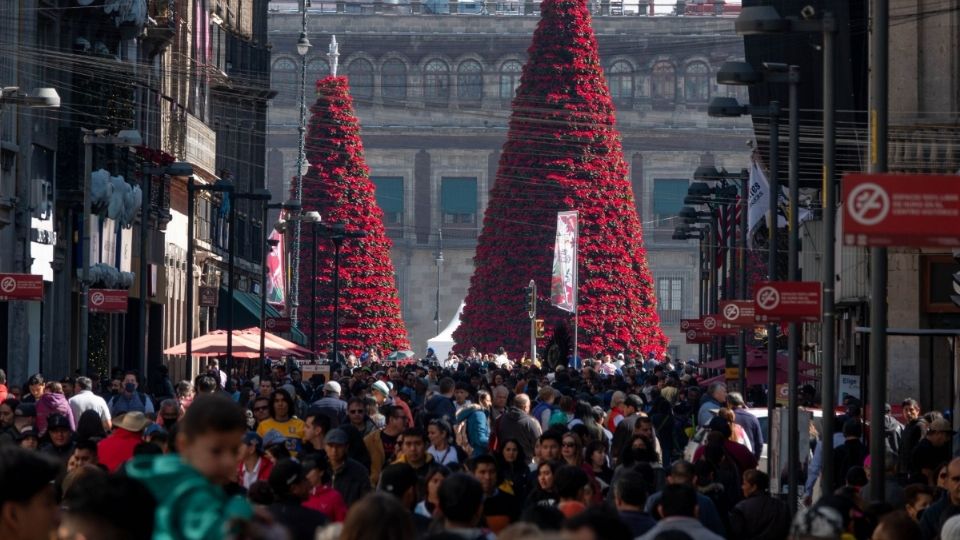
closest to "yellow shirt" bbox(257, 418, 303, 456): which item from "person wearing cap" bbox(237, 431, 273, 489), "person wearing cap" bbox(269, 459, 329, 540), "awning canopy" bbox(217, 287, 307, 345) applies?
"person wearing cap" bbox(237, 431, 273, 489)

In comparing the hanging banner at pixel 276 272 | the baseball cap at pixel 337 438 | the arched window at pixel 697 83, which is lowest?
the baseball cap at pixel 337 438

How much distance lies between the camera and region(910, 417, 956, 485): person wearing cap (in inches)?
702

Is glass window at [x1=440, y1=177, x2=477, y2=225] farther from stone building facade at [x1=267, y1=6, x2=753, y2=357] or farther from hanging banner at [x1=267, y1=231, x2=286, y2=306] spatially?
hanging banner at [x1=267, y1=231, x2=286, y2=306]

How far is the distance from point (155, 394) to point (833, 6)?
12666 mm

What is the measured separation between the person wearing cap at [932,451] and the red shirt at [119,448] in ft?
19.5

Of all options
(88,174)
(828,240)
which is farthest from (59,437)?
(88,174)

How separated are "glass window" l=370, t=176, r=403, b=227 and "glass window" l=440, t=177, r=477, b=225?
7.80 ft

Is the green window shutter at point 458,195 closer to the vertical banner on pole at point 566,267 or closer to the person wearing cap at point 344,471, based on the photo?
the vertical banner on pole at point 566,267

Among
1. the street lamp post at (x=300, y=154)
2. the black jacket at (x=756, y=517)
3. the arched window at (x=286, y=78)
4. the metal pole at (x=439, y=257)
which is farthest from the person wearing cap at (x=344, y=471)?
the arched window at (x=286, y=78)

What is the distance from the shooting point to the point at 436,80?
125188 mm

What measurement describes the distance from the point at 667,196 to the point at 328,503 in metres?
112

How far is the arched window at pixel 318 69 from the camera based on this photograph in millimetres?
122688

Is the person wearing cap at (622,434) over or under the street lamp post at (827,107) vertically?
under

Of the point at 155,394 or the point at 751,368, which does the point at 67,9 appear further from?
the point at 751,368
